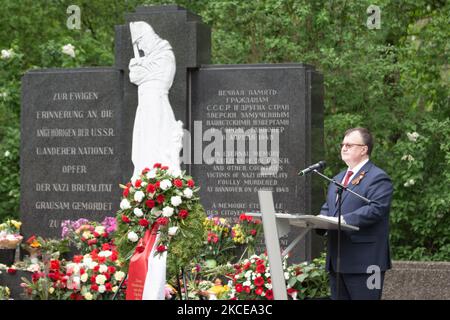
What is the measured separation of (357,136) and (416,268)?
463cm

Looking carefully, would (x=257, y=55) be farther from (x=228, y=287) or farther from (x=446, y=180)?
(x=228, y=287)

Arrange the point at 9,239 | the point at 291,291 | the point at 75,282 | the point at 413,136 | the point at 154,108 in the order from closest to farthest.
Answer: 1. the point at 75,282
2. the point at 291,291
3. the point at 9,239
4. the point at 154,108
5. the point at 413,136

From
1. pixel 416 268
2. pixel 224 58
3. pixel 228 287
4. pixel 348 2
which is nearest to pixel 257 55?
pixel 224 58

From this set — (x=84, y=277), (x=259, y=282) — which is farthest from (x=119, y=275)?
(x=259, y=282)

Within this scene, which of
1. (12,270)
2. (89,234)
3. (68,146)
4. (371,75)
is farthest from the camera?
(371,75)

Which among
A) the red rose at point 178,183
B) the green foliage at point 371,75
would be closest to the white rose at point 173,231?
the red rose at point 178,183

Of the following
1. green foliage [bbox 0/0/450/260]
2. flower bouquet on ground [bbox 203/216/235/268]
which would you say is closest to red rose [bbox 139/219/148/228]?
flower bouquet on ground [bbox 203/216/235/268]

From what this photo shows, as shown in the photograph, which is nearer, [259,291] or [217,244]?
[259,291]

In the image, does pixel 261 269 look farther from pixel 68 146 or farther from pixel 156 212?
pixel 68 146

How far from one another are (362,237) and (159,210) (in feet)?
5.04

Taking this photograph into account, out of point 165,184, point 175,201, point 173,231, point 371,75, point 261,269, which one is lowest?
point 261,269

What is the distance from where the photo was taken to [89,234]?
415 inches

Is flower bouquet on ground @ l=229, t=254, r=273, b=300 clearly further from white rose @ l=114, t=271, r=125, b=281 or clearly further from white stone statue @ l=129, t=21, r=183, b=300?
white stone statue @ l=129, t=21, r=183, b=300

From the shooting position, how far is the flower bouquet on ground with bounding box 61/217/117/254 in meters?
10.5
